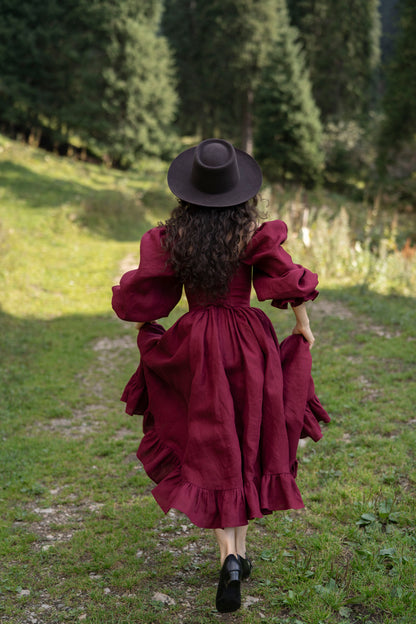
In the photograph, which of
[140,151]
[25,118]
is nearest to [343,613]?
[140,151]

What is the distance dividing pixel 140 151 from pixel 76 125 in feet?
8.81

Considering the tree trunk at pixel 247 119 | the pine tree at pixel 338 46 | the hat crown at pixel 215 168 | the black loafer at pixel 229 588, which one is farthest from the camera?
the pine tree at pixel 338 46

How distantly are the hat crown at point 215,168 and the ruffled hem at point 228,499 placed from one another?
1.34 meters

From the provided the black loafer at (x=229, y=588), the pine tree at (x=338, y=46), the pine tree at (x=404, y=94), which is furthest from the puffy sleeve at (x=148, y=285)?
the pine tree at (x=338, y=46)

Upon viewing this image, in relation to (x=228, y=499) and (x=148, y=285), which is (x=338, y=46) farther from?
(x=228, y=499)

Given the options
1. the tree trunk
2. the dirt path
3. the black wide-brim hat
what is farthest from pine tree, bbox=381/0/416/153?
the black wide-brim hat

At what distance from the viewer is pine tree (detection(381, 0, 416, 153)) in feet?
63.3

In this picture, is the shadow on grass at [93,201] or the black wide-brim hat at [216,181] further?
the shadow on grass at [93,201]

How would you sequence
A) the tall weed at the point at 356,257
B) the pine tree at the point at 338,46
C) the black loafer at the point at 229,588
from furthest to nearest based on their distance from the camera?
the pine tree at the point at 338,46, the tall weed at the point at 356,257, the black loafer at the point at 229,588

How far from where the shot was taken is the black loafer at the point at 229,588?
239cm

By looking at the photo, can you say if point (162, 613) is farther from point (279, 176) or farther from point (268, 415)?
point (279, 176)

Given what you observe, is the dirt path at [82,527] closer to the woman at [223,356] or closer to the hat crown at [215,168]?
the woman at [223,356]

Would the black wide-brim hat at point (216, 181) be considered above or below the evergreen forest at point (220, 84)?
below

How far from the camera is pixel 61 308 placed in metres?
8.17
